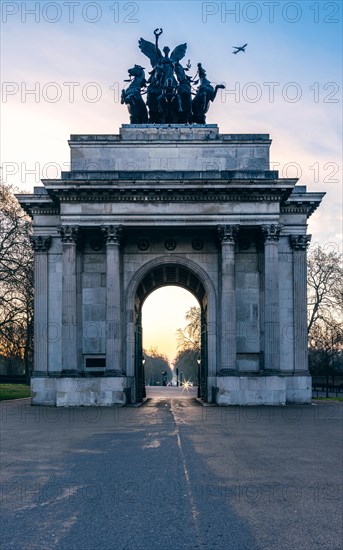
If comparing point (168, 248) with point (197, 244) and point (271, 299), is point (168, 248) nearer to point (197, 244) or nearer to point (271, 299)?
point (197, 244)

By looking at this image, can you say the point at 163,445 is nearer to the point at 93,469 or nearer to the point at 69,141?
the point at 93,469

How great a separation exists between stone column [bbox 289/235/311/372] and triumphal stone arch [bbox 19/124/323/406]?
66 mm

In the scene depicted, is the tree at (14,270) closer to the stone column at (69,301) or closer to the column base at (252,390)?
the stone column at (69,301)

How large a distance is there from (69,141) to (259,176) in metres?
11.6

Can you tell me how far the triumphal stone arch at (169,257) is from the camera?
35344mm

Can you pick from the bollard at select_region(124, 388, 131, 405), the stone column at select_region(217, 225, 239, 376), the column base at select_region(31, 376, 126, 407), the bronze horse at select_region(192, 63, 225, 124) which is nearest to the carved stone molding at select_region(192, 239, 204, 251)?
the stone column at select_region(217, 225, 239, 376)

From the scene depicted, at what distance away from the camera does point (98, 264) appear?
3806cm

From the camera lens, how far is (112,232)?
3603cm

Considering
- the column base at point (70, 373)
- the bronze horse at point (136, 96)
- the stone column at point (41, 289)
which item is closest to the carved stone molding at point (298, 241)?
the bronze horse at point (136, 96)

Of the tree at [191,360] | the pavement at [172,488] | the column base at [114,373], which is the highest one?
the column base at [114,373]

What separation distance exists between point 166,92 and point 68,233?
10952mm

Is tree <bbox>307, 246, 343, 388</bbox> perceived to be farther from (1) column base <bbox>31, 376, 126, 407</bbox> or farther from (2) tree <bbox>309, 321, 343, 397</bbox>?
(1) column base <bbox>31, 376, 126, 407</bbox>

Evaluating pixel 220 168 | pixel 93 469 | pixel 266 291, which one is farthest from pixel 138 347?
pixel 93 469

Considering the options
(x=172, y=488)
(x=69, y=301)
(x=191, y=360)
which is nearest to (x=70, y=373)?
(x=69, y=301)
